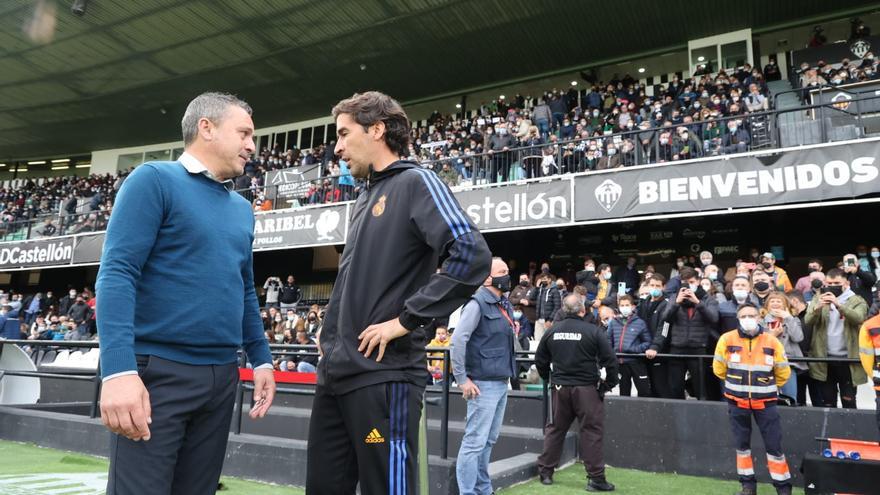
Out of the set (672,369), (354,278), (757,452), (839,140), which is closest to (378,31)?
(839,140)

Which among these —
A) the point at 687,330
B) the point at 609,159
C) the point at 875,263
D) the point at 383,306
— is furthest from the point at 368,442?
the point at 875,263

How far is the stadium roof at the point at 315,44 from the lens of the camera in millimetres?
17438

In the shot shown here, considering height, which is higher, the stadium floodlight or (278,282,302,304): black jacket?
the stadium floodlight

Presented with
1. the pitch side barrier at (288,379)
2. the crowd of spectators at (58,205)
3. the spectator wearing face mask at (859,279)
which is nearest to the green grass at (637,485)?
the pitch side barrier at (288,379)

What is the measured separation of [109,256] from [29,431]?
22.0ft

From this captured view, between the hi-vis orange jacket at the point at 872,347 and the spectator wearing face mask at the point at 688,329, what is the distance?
2.20m

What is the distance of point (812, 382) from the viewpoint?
7.24 m

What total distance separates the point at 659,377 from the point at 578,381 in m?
2.13

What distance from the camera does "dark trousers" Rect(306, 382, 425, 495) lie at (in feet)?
6.77

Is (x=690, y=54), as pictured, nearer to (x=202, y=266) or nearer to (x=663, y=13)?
(x=663, y=13)

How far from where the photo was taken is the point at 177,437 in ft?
6.63

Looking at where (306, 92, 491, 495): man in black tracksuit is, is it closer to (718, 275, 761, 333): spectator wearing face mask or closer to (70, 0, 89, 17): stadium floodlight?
(718, 275, 761, 333): spectator wearing face mask

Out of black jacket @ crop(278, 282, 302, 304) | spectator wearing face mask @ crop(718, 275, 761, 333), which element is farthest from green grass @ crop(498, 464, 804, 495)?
black jacket @ crop(278, 282, 302, 304)

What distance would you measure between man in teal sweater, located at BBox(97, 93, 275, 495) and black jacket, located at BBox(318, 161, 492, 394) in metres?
0.42
